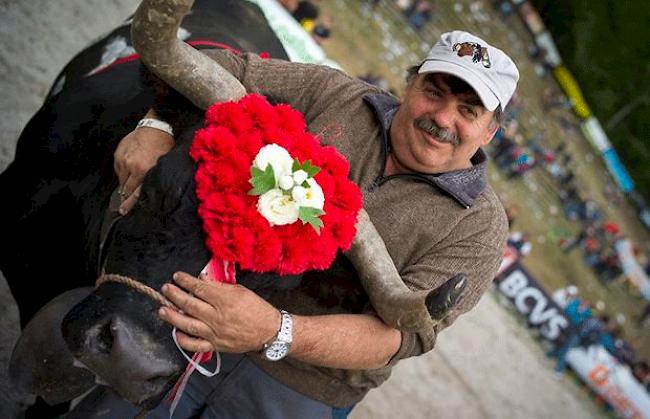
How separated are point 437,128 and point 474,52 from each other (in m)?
0.30

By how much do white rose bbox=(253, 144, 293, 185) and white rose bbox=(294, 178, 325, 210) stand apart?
0.22ft

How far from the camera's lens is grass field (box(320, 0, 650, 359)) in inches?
483

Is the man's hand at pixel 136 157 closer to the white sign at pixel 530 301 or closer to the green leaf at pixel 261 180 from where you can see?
the green leaf at pixel 261 180

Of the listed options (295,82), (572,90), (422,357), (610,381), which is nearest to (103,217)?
(295,82)

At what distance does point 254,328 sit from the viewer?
5.85ft

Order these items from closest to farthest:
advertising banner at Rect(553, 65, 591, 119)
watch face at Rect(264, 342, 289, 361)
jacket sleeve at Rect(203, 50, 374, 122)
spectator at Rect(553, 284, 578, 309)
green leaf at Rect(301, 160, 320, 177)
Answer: green leaf at Rect(301, 160, 320, 177)
watch face at Rect(264, 342, 289, 361)
jacket sleeve at Rect(203, 50, 374, 122)
spectator at Rect(553, 284, 578, 309)
advertising banner at Rect(553, 65, 591, 119)

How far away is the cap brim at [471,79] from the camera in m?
2.31

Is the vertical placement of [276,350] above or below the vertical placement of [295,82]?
below

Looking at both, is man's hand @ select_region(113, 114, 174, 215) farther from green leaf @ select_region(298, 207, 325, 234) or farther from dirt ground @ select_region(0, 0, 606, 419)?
dirt ground @ select_region(0, 0, 606, 419)

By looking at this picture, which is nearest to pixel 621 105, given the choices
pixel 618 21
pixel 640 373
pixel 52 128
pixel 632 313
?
pixel 618 21

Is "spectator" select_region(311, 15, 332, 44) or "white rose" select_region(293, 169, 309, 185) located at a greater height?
"white rose" select_region(293, 169, 309, 185)

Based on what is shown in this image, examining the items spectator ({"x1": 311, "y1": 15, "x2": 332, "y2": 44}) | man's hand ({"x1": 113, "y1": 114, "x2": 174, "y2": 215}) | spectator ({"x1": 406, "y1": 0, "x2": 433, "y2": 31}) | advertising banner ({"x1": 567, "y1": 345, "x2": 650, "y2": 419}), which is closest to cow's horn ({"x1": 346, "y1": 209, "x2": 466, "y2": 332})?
man's hand ({"x1": 113, "y1": 114, "x2": 174, "y2": 215})

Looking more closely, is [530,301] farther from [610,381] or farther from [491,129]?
[491,129]

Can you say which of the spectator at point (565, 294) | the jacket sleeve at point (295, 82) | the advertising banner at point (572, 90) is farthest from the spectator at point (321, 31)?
the advertising banner at point (572, 90)
